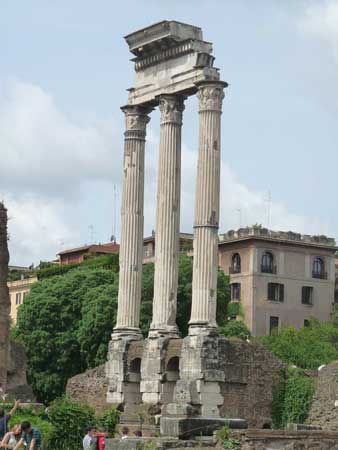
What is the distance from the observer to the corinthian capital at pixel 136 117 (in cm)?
4250

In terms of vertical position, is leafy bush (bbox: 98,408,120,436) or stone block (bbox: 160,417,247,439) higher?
leafy bush (bbox: 98,408,120,436)

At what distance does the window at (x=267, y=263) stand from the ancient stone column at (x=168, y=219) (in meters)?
36.5

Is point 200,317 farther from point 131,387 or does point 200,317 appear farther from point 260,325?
point 260,325

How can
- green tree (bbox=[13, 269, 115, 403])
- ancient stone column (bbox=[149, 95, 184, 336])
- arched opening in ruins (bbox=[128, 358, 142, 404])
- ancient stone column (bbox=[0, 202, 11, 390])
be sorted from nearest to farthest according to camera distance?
ancient stone column (bbox=[0, 202, 11, 390]) < ancient stone column (bbox=[149, 95, 184, 336]) < arched opening in ruins (bbox=[128, 358, 142, 404]) < green tree (bbox=[13, 269, 115, 403])

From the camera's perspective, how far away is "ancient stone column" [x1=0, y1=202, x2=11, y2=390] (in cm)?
2758

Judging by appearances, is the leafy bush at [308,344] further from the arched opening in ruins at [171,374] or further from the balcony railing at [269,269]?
the arched opening in ruins at [171,374]

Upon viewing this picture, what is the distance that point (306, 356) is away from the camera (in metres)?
57.8

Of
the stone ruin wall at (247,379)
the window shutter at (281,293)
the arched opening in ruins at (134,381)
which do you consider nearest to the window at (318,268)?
the window shutter at (281,293)

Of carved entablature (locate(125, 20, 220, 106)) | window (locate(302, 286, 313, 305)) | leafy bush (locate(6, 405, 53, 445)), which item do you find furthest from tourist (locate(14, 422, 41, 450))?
window (locate(302, 286, 313, 305))

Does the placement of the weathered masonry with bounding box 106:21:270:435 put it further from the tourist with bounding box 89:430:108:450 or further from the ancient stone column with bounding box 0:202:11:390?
the tourist with bounding box 89:430:108:450

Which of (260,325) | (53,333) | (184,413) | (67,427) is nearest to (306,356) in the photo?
(53,333)

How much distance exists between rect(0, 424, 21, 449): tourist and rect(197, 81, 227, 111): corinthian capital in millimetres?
19868

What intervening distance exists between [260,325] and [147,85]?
34.9 metres

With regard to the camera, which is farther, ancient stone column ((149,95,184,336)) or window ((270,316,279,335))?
window ((270,316,279,335))
